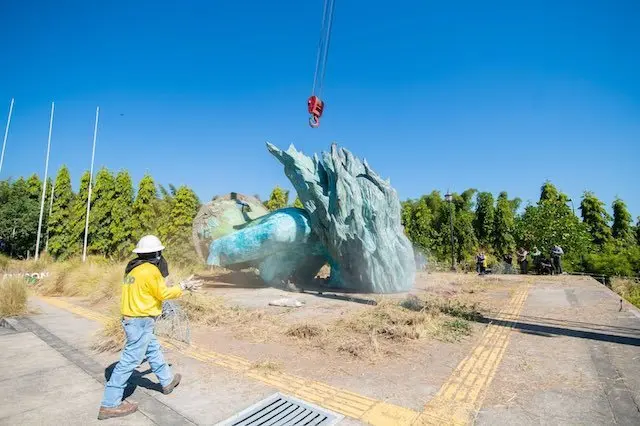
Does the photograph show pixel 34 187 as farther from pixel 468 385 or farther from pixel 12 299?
pixel 468 385

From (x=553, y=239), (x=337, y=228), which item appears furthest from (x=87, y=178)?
(x=553, y=239)

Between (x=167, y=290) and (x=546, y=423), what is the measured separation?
4111 mm

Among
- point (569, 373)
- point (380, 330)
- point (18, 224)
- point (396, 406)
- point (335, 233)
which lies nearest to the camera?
point (396, 406)

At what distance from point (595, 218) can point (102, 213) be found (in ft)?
132

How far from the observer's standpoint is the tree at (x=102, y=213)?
80.6 feet

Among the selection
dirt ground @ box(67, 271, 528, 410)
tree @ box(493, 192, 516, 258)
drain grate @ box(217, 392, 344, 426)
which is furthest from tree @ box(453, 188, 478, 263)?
drain grate @ box(217, 392, 344, 426)

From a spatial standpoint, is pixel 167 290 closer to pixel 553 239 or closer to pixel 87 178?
pixel 553 239

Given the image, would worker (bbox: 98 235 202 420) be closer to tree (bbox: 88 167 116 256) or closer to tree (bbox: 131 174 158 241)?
tree (bbox: 131 174 158 241)

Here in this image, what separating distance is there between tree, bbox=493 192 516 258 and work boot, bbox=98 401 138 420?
31.0m

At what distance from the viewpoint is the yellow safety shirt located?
12.1ft

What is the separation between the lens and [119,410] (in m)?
3.36

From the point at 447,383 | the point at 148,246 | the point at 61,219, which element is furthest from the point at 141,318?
the point at 61,219

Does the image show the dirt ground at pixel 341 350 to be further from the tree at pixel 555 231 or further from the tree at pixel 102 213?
the tree at pixel 102 213

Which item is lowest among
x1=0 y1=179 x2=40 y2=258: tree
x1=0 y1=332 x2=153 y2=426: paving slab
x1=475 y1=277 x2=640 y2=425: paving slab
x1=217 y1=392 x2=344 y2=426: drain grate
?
x1=0 y1=332 x2=153 y2=426: paving slab
